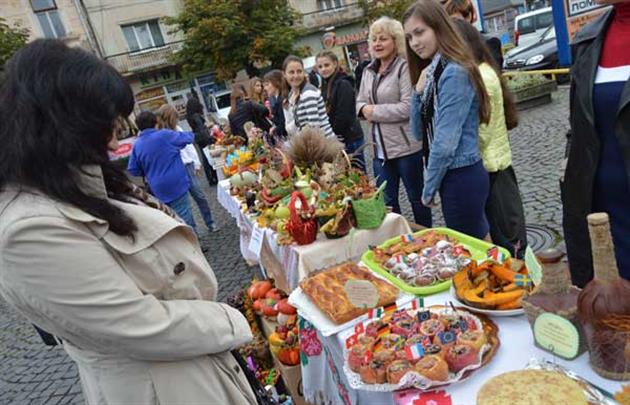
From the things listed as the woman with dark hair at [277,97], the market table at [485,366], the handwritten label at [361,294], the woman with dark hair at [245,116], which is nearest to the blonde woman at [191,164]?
the woman with dark hair at [245,116]

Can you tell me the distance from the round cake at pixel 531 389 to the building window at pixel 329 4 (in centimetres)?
2778

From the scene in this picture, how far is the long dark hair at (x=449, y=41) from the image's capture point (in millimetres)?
1967

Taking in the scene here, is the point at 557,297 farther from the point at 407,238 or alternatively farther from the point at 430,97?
the point at 430,97

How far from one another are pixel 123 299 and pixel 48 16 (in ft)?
79.3

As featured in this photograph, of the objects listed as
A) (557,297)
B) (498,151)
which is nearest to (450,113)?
(498,151)

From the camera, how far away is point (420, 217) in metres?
3.31


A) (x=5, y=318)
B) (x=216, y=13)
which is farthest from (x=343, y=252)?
(x=216, y=13)

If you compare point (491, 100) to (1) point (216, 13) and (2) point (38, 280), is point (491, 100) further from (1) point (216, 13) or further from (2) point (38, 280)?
(1) point (216, 13)

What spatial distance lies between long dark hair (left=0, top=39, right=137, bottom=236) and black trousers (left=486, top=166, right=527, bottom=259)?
2054 mm

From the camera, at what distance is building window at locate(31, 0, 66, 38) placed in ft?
64.4

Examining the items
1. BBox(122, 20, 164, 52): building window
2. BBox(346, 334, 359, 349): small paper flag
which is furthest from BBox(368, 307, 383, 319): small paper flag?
BBox(122, 20, 164, 52): building window

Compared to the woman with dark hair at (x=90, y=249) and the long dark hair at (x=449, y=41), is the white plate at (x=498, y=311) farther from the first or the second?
the long dark hair at (x=449, y=41)

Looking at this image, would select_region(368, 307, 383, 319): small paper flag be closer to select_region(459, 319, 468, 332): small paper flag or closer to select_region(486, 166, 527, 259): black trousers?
select_region(459, 319, 468, 332): small paper flag

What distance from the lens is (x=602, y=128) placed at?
4.54ft
